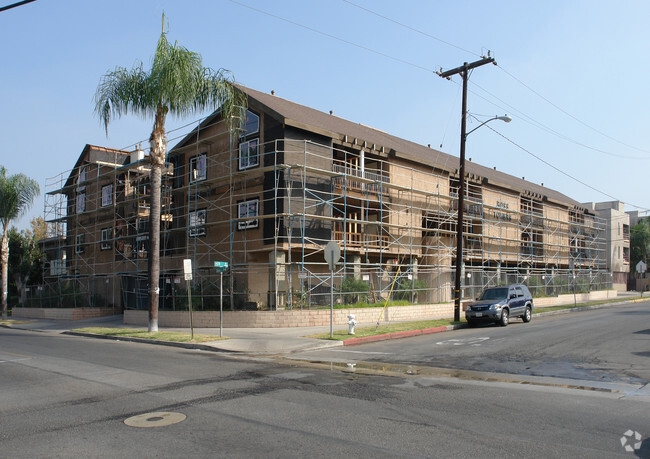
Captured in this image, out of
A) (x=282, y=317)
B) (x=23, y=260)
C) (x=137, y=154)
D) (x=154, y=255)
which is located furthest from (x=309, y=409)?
(x=23, y=260)

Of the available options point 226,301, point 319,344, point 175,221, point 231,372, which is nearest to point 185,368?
point 231,372

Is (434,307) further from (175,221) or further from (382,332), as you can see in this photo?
(175,221)

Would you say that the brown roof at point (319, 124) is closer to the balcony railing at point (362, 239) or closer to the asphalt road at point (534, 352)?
the balcony railing at point (362, 239)

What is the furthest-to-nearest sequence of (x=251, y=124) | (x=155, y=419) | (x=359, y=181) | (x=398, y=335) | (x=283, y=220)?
(x=359, y=181)
(x=251, y=124)
(x=283, y=220)
(x=398, y=335)
(x=155, y=419)

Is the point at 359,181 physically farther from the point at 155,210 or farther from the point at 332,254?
the point at 332,254

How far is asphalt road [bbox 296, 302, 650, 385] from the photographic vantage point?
11.1m

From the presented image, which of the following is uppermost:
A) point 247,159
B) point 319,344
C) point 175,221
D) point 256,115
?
point 256,115

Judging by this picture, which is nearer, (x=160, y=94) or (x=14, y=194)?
(x=160, y=94)

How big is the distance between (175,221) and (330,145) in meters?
11.3

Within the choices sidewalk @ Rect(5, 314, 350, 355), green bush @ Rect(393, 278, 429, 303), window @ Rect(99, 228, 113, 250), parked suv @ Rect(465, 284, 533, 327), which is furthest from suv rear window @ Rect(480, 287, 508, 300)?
window @ Rect(99, 228, 113, 250)

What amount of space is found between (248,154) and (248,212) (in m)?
3.12

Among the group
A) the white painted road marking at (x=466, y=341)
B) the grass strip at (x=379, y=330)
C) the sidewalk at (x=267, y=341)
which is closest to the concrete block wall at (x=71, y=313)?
the sidewalk at (x=267, y=341)

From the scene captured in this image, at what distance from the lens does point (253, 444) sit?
5.87 metres

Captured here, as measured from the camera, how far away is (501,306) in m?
21.7
